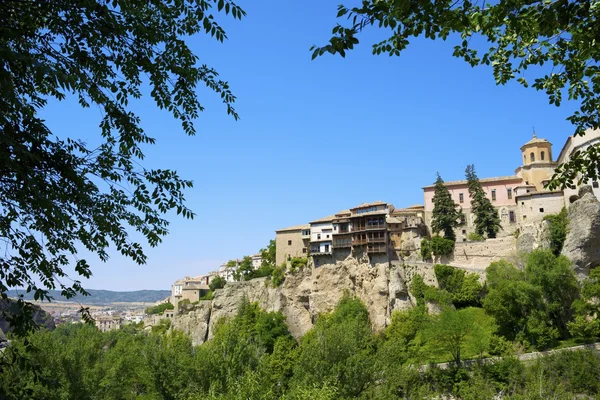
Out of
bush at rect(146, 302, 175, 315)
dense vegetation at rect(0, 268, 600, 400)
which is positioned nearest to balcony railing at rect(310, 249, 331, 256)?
dense vegetation at rect(0, 268, 600, 400)

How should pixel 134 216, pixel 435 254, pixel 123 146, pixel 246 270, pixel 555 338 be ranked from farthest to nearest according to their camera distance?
1. pixel 246 270
2. pixel 435 254
3. pixel 555 338
4. pixel 134 216
5. pixel 123 146

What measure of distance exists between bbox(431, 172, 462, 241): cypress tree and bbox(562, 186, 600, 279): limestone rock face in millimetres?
12476

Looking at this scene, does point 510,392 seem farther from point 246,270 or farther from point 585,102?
point 246,270

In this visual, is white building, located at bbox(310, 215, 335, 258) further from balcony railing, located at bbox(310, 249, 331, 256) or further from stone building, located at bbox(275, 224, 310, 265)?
stone building, located at bbox(275, 224, 310, 265)

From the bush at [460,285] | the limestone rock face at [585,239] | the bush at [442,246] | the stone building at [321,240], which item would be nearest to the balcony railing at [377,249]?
the bush at [442,246]

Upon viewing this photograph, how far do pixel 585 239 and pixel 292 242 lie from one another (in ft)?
108

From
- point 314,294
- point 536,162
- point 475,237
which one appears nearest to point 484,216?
point 475,237

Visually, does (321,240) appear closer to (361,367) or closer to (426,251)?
(426,251)

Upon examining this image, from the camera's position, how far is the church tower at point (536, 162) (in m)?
58.0

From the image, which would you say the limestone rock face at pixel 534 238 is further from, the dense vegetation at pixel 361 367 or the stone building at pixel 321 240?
the stone building at pixel 321 240

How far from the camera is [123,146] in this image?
750 centimetres

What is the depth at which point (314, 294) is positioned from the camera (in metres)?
53.8

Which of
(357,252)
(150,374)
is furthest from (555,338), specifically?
(150,374)

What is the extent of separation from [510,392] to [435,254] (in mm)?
19654
